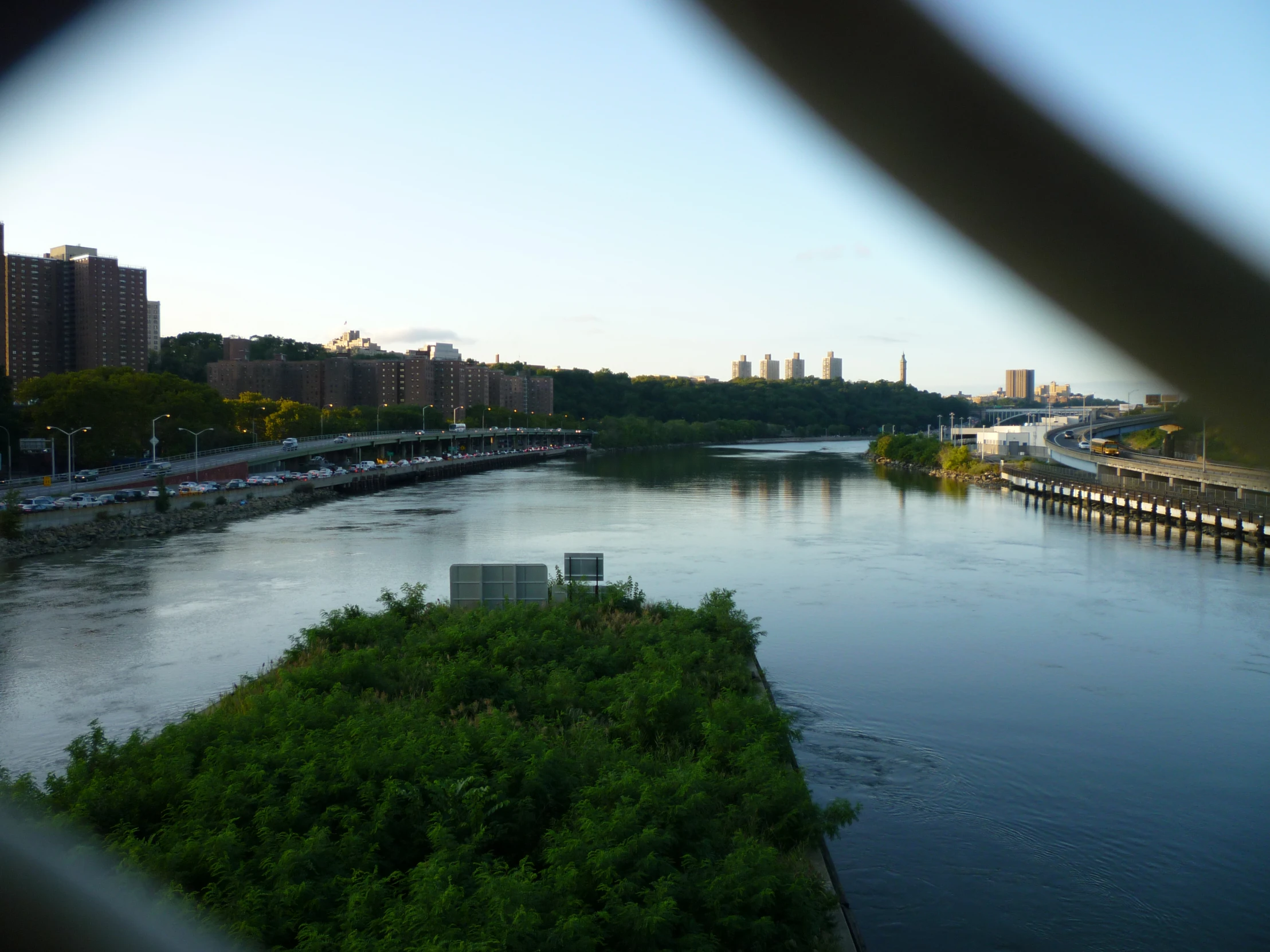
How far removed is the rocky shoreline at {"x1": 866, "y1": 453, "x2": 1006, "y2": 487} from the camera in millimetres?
60062

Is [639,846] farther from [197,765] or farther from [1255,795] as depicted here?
[1255,795]

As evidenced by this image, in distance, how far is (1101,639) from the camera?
59.9 ft

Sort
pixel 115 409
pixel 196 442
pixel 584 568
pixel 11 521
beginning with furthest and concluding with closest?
1. pixel 196 442
2. pixel 115 409
3. pixel 11 521
4. pixel 584 568

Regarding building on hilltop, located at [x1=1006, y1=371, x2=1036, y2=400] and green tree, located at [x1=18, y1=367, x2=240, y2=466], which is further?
green tree, located at [x1=18, y1=367, x2=240, y2=466]

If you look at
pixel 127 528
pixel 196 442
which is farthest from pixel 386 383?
pixel 127 528

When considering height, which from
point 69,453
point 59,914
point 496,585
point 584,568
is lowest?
point 496,585

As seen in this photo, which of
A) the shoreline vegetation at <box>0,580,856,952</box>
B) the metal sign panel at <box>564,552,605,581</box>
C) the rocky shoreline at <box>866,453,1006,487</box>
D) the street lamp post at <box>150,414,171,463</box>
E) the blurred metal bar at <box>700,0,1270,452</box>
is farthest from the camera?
the rocky shoreline at <box>866,453,1006,487</box>

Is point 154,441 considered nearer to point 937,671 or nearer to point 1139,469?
point 937,671

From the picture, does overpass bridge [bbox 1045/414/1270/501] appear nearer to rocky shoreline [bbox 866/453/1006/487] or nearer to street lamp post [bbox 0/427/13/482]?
rocky shoreline [bbox 866/453/1006/487]

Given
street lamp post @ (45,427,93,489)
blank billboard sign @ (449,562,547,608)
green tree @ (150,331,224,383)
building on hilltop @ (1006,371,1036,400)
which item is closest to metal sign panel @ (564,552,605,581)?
blank billboard sign @ (449,562,547,608)

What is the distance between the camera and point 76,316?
61.3m

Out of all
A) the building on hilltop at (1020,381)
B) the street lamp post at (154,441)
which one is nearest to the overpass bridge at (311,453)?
the street lamp post at (154,441)

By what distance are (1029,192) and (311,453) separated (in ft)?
207

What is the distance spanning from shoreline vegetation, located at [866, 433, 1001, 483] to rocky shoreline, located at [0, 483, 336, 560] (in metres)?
41.5
